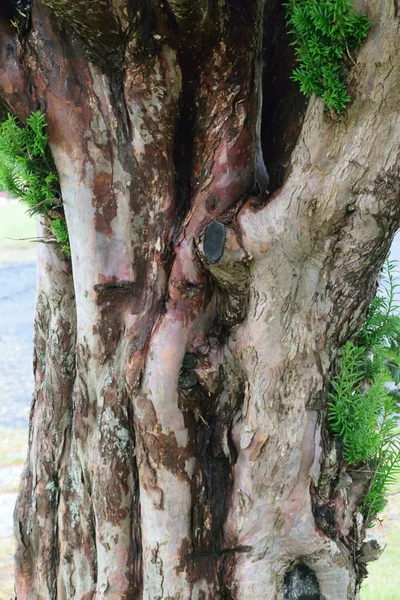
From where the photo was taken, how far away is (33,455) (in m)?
2.12

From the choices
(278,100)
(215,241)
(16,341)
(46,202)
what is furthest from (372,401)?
(16,341)

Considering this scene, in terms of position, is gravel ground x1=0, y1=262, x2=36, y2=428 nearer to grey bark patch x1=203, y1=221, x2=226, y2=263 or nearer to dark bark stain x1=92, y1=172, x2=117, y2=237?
dark bark stain x1=92, y1=172, x2=117, y2=237

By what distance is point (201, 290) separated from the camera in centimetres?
167

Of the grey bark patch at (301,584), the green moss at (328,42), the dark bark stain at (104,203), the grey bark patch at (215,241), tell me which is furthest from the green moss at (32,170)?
the grey bark patch at (301,584)

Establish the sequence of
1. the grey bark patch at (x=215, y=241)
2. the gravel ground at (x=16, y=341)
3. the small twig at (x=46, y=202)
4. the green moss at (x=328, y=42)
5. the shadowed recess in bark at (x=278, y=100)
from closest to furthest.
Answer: the green moss at (x=328, y=42) < the grey bark patch at (x=215, y=241) < the shadowed recess in bark at (x=278, y=100) < the small twig at (x=46, y=202) < the gravel ground at (x=16, y=341)

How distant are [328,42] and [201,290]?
659 millimetres

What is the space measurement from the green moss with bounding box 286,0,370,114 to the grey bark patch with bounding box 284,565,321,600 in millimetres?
1182

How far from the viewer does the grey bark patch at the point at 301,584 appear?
5.64 feet

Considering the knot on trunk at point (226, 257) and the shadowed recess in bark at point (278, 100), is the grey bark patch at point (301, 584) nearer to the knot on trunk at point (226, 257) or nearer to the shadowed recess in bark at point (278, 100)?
the knot on trunk at point (226, 257)

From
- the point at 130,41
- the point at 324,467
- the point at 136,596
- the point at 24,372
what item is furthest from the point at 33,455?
the point at 24,372

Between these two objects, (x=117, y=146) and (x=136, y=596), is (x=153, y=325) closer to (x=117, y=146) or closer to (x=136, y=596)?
(x=117, y=146)

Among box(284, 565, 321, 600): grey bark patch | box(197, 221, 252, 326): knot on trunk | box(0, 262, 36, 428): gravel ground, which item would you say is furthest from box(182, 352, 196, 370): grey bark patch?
box(0, 262, 36, 428): gravel ground

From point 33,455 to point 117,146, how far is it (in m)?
1.07

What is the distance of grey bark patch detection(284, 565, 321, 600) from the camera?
1719mm
